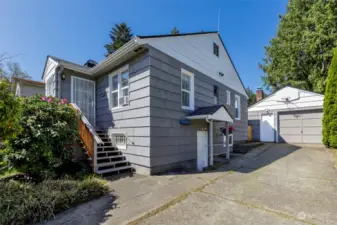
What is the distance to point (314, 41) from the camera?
15039 millimetres

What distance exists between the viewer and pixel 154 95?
218 inches

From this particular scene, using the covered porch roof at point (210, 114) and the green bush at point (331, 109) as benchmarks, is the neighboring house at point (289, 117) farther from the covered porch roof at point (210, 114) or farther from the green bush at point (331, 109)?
the covered porch roof at point (210, 114)

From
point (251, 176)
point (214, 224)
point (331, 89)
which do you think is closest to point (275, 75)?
point (331, 89)

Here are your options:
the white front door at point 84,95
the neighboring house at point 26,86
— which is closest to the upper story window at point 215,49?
the white front door at point 84,95

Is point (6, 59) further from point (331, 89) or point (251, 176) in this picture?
point (331, 89)

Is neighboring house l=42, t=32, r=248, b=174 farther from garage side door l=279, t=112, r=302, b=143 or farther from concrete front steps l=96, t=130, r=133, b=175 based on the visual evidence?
garage side door l=279, t=112, r=302, b=143

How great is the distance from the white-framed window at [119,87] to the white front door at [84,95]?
1.49m

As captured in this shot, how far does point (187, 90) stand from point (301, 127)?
10246 millimetres

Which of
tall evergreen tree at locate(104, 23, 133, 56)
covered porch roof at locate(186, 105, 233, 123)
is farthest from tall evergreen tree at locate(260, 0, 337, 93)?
tall evergreen tree at locate(104, 23, 133, 56)

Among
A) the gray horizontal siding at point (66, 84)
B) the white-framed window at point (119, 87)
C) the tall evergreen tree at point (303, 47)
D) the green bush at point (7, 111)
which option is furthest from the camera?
the tall evergreen tree at point (303, 47)

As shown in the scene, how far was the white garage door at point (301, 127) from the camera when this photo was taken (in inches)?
460

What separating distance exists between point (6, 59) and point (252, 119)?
15.2 meters

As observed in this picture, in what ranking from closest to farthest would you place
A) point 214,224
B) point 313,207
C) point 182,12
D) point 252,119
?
point 214,224, point 313,207, point 182,12, point 252,119

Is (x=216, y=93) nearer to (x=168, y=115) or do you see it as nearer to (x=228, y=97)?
(x=228, y=97)
